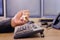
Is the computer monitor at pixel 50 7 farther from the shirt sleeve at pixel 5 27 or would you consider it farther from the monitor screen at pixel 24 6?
the shirt sleeve at pixel 5 27

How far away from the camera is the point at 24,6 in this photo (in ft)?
11.5

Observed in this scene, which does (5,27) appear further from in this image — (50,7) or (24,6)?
(50,7)

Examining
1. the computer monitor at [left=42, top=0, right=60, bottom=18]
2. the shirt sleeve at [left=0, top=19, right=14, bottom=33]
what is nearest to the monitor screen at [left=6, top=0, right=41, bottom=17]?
the computer monitor at [left=42, top=0, right=60, bottom=18]

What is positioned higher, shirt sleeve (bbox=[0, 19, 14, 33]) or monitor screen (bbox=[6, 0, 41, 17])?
monitor screen (bbox=[6, 0, 41, 17])

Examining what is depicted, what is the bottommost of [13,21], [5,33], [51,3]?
Answer: [5,33]

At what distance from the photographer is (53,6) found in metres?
3.49

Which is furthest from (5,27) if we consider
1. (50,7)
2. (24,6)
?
(50,7)

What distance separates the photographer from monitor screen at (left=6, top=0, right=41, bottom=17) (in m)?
3.50

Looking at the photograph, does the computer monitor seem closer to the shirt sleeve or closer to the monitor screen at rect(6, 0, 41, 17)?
the monitor screen at rect(6, 0, 41, 17)

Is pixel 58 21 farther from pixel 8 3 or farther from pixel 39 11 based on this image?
pixel 8 3

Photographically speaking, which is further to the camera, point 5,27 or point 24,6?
point 24,6

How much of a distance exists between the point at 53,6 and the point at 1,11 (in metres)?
1.29

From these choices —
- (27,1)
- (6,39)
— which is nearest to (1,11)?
(27,1)

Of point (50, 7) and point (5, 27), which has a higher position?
point (50, 7)
